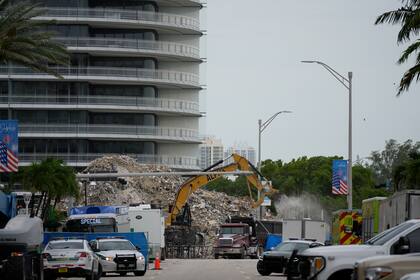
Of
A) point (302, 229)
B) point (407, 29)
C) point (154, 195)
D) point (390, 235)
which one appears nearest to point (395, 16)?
point (407, 29)

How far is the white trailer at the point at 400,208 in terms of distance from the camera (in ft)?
105

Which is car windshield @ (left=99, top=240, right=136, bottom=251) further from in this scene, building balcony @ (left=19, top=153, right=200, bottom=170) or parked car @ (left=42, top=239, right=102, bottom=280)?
building balcony @ (left=19, top=153, right=200, bottom=170)

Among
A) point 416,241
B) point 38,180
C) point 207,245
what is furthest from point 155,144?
point 416,241

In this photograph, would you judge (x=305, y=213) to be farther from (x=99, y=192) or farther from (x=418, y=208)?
(x=418, y=208)

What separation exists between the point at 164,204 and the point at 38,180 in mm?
35425

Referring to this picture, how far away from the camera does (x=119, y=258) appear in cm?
4322

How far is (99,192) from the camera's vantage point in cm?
9475

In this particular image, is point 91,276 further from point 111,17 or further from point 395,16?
point 111,17

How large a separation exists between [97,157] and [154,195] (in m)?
7.84

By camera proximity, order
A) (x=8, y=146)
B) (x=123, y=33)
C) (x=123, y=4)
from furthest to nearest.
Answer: (x=123, y=4) → (x=123, y=33) → (x=8, y=146)

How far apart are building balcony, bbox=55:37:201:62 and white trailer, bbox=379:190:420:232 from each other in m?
67.9

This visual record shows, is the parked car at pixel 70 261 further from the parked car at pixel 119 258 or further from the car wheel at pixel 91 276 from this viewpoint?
the parked car at pixel 119 258

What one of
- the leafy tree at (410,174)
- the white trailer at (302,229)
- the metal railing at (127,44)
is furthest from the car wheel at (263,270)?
the metal railing at (127,44)

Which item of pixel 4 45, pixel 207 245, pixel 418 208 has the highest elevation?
pixel 4 45
